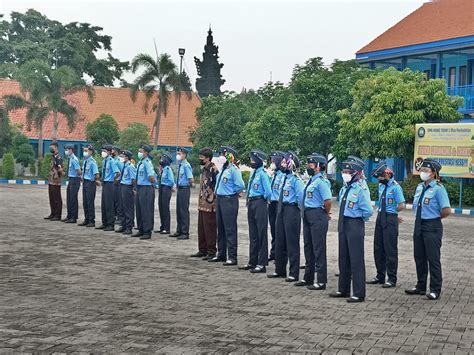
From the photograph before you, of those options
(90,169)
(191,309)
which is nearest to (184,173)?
(90,169)

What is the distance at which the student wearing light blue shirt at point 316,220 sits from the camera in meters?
9.93

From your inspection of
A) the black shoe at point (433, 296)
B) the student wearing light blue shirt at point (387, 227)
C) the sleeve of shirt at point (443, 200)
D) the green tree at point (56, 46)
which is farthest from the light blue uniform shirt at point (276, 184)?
the green tree at point (56, 46)

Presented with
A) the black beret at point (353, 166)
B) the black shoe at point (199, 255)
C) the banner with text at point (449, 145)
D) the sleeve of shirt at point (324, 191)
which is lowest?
the black shoe at point (199, 255)

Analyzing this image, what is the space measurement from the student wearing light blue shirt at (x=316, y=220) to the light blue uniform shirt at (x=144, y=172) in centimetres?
546

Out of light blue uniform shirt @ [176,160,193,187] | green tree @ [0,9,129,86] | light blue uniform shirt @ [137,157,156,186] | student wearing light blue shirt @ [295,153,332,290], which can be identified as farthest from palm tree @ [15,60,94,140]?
student wearing light blue shirt @ [295,153,332,290]

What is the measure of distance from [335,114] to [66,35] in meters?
28.2

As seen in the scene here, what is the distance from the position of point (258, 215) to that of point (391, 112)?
61.0ft

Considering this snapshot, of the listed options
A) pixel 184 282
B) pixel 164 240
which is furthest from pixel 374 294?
pixel 164 240

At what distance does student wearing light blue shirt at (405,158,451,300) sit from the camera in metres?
9.56

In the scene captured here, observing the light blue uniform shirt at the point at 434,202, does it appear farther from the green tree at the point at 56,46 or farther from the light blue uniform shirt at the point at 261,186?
the green tree at the point at 56,46

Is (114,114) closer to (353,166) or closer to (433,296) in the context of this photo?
(353,166)

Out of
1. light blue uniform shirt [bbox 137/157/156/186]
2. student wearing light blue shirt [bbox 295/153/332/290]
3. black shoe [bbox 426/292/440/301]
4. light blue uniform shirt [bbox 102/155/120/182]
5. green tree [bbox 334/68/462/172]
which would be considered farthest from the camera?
green tree [bbox 334/68/462/172]

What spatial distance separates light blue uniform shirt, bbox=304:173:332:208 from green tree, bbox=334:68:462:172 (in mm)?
18497

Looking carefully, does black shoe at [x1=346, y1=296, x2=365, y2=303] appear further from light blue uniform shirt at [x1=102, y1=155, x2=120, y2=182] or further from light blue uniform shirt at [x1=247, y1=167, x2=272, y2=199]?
light blue uniform shirt at [x1=102, y1=155, x2=120, y2=182]
